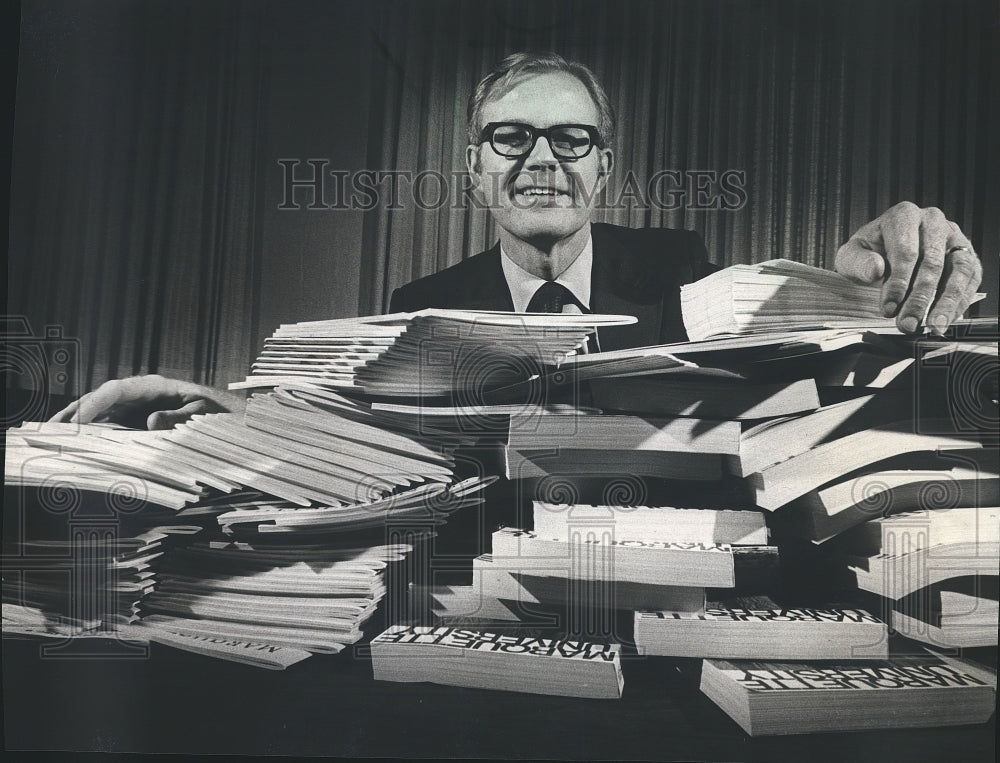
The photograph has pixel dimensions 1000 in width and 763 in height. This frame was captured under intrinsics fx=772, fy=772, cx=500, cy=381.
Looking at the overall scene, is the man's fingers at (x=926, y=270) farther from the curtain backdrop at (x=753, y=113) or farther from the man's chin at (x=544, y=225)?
the man's chin at (x=544, y=225)

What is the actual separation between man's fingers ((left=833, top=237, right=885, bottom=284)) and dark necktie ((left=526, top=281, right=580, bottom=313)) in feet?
1.66

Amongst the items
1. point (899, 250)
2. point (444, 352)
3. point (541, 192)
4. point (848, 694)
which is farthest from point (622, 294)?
point (848, 694)

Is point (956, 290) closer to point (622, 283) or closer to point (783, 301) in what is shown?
point (783, 301)

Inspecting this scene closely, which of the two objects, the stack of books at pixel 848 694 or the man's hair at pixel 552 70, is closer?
the stack of books at pixel 848 694

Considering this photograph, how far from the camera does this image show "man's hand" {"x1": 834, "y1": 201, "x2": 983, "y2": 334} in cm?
144

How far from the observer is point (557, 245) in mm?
1502

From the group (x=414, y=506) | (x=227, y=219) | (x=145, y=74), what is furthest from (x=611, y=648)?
(x=145, y=74)

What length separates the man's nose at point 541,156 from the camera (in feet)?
4.85

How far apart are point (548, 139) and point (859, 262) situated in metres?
0.63

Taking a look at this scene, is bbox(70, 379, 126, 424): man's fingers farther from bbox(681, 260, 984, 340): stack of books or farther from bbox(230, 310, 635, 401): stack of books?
bbox(681, 260, 984, 340): stack of books

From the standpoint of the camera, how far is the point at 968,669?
1437 mm

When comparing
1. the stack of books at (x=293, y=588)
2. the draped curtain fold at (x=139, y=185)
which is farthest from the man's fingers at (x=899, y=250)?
the draped curtain fold at (x=139, y=185)

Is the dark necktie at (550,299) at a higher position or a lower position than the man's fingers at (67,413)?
higher

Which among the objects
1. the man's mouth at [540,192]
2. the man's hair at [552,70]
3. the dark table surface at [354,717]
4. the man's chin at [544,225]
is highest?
the man's hair at [552,70]
